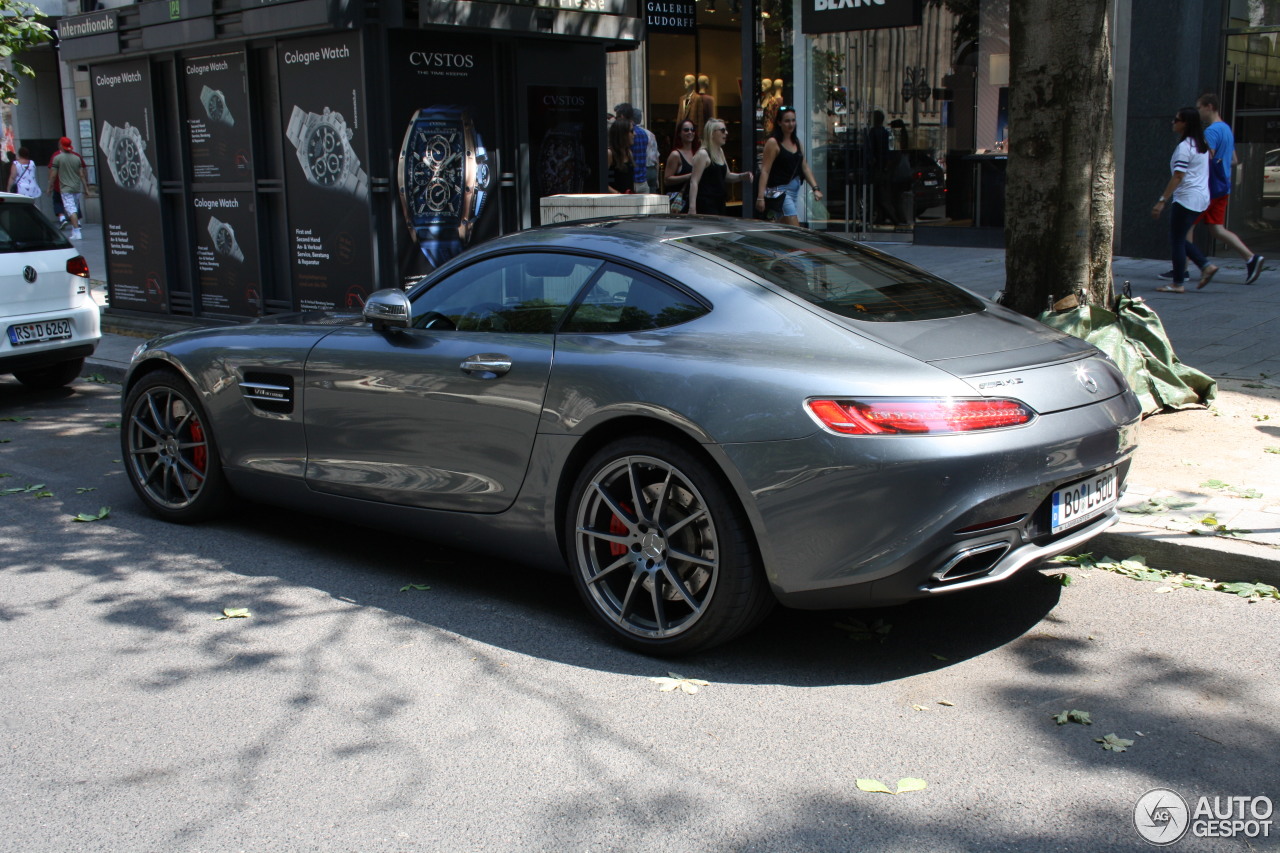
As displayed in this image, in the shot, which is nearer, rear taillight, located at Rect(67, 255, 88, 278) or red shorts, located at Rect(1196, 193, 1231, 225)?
rear taillight, located at Rect(67, 255, 88, 278)

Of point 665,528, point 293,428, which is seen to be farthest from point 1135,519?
point 293,428

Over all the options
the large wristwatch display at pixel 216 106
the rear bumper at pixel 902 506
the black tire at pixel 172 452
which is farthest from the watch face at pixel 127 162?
the rear bumper at pixel 902 506

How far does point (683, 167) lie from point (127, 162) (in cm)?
579

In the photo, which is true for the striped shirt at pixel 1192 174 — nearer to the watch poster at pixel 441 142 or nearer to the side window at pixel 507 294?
the watch poster at pixel 441 142

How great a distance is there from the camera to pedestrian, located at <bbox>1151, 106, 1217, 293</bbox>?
11805mm

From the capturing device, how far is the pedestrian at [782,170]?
1220cm

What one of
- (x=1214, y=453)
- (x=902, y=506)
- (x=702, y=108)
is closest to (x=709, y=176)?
(x=702, y=108)

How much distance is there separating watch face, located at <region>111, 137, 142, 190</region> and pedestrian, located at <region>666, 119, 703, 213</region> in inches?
215

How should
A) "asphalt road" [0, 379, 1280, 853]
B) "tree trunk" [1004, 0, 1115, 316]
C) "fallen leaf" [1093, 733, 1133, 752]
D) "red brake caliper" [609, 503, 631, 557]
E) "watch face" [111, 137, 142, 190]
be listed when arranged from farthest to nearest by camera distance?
"watch face" [111, 137, 142, 190] < "tree trunk" [1004, 0, 1115, 316] < "red brake caliper" [609, 503, 631, 557] < "fallen leaf" [1093, 733, 1133, 752] < "asphalt road" [0, 379, 1280, 853]

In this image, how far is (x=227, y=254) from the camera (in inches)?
467

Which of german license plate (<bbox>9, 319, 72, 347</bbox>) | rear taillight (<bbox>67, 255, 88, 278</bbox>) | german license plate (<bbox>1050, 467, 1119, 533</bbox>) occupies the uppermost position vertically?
rear taillight (<bbox>67, 255, 88, 278</bbox>)

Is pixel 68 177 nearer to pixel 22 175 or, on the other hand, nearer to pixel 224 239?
pixel 22 175

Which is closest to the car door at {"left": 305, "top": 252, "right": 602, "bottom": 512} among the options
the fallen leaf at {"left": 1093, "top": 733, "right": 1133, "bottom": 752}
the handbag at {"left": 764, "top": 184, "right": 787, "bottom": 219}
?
the fallen leaf at {"left": 1093, "top": 733, "right": 1133, "bottom": 752}

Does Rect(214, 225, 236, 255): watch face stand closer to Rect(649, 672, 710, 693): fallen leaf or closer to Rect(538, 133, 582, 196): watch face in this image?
Rect(538, 133, 582, 196): watch face
